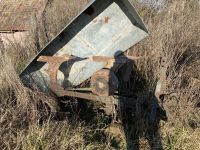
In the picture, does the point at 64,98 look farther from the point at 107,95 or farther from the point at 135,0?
the point at 135,0

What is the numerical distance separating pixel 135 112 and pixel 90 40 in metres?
1.34

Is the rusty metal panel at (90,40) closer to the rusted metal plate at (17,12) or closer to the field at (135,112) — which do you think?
the field at (135,112)

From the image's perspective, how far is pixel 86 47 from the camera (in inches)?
190

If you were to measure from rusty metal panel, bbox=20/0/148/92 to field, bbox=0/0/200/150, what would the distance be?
386mm

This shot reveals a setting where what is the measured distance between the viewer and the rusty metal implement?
178 inches

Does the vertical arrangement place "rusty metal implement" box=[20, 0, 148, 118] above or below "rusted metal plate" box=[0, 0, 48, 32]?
below

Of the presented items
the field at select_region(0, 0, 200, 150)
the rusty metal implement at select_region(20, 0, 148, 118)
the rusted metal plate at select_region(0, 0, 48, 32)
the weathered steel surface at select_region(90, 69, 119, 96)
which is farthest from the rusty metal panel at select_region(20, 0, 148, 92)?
the rusted metal plate at select_region(0, 0, 48, 32)

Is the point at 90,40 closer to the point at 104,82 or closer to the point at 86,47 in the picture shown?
the point at 86,47

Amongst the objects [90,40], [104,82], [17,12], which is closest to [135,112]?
[104,82]

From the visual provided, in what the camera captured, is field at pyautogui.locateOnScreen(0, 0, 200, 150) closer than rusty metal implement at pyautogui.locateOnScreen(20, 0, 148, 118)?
Yes

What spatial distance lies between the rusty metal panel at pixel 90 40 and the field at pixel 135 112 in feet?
1.27

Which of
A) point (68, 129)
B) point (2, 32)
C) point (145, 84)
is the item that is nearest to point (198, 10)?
point (145, 84)

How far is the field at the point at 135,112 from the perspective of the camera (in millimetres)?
3875

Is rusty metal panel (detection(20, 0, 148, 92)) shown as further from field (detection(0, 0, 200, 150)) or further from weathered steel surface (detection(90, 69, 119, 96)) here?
weathered steel surface (detection(90, 69, 119, 96))
